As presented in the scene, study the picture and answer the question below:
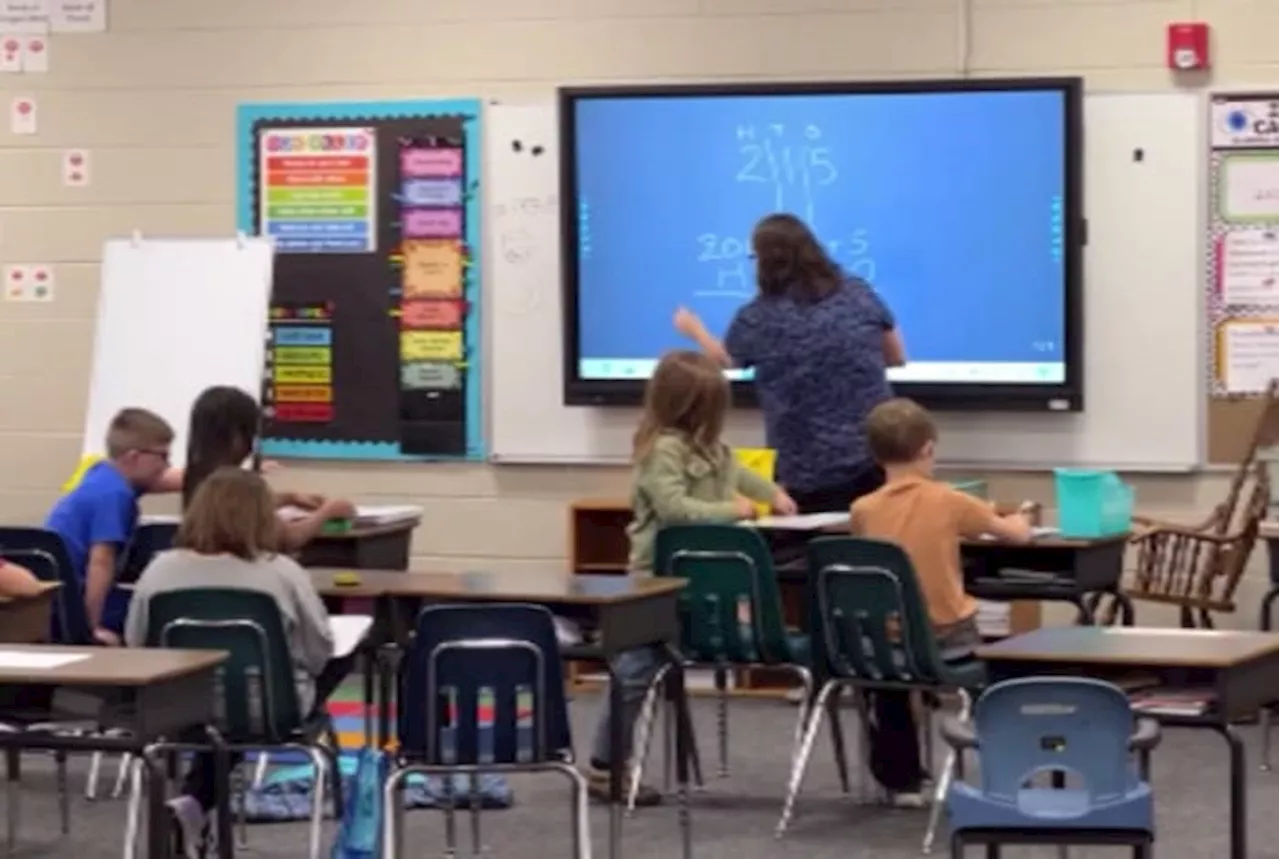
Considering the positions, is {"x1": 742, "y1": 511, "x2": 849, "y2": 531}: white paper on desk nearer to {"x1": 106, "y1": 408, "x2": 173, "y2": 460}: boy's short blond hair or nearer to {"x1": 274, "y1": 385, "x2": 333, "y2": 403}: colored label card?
{"x1": 106, "y1": 408, "x2": 173, "y2": 460}: boy's short blond hair

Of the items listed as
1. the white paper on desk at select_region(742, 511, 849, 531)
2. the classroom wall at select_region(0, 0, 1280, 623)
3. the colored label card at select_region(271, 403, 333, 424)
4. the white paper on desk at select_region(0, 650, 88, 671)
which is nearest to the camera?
the white paper on desk at select_region(0, 650, 88, 671)

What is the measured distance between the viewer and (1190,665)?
17.3 feet

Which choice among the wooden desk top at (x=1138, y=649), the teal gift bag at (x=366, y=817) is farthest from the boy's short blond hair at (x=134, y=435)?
the wooden desk top at (x=1138, y=649)

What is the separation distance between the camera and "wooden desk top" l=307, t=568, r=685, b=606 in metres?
6.13

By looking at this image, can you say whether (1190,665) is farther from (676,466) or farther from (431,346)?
(431,346)

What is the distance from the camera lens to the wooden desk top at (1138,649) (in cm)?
529

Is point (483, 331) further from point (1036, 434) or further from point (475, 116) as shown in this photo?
point (1036, 434)

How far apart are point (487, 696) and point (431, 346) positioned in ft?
14.1

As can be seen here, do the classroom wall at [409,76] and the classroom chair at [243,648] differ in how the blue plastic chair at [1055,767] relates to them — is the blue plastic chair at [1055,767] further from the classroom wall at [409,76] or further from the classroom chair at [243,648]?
the classroom wall at [409,76]

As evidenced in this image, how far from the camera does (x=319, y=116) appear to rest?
988cm

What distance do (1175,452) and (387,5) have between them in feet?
11.1

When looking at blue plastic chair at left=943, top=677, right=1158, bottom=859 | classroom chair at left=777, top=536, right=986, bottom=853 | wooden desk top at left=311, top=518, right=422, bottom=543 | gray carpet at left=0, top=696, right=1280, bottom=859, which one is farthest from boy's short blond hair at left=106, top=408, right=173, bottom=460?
blue plastic chair at left=943, top=677, right=1158, bottom=859

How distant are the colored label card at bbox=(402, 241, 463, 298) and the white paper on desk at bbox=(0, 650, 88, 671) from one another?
172 inches

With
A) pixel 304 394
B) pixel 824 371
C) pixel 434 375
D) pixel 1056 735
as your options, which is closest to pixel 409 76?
pixel 434 375
